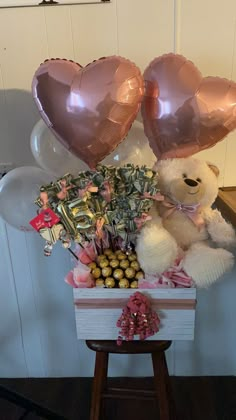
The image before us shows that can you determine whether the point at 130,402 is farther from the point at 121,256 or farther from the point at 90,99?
the point at 90,99

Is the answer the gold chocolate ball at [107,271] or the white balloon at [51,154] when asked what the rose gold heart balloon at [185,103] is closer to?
the white balloon at [51,154]

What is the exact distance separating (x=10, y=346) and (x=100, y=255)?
0.74m

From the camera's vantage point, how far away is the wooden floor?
1383 millimetres

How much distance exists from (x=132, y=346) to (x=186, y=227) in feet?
1.13

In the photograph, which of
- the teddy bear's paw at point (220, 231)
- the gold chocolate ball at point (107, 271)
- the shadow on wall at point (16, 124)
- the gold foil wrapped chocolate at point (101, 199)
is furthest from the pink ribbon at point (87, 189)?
the shadow on wall at point (16, 124)

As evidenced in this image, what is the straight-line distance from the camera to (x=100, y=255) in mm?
1012

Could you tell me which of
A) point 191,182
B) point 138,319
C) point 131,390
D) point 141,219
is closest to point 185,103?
point 191,182

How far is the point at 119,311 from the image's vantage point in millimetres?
1001

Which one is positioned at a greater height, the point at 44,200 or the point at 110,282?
the point at 44,200

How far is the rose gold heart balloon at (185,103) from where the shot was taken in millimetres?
919

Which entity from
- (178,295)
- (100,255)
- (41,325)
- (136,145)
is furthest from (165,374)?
(136,145)

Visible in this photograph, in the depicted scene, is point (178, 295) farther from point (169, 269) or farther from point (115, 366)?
point (115, 366)

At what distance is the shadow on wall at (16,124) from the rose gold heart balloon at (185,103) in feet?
1.43

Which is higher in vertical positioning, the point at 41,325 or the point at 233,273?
the point at 233,273
